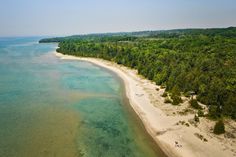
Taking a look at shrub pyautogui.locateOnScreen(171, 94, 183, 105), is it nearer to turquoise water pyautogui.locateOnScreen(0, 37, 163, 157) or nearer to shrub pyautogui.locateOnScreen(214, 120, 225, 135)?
turquoise water pyautogui.locateOnScreen(0, 37, 163, 157)

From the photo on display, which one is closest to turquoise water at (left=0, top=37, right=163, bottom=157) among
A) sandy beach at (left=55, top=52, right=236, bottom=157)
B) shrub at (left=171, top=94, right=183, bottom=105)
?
sandy beach at (left=55, top=52, right=236, bottom=157)

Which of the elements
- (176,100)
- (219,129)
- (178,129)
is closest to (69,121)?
(178,129)

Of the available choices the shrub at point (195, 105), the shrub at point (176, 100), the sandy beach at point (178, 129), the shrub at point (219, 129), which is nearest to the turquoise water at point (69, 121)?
the sandy beach at point (178, 129)

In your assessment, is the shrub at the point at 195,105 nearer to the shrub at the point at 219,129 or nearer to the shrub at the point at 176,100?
the shrub at the point at 176,100

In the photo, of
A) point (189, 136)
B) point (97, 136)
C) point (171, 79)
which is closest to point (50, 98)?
point (97, 136)

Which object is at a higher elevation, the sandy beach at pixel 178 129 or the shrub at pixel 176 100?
the shrub at pixel 176 100

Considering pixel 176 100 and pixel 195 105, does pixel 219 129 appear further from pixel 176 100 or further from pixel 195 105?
pixel 176 100

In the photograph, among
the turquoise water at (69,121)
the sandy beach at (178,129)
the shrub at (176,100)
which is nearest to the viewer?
the sandy beach at (178,129)
